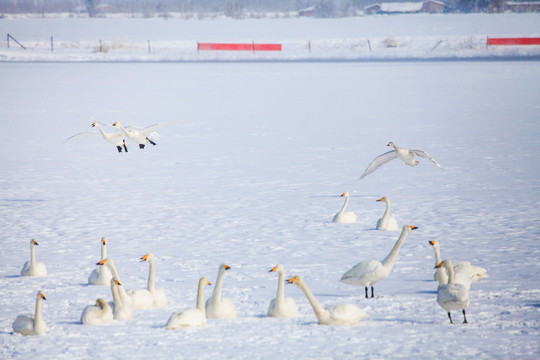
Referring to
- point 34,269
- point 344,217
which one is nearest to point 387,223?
point 344,217

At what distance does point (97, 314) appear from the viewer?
20.2ft

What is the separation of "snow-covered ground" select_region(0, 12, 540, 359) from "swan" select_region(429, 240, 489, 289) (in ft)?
0.32

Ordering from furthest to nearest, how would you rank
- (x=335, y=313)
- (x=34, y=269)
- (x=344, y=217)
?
(x=344, y=217), (x=34, y=269), (x=335, y=313)

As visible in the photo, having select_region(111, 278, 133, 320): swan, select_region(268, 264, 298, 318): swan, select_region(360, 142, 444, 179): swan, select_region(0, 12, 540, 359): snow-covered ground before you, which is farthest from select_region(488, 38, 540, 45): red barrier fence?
select_region(111, 278, 133, 320): swan

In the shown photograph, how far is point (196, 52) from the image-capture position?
51.1 meters

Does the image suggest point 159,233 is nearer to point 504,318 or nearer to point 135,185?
point 135,185

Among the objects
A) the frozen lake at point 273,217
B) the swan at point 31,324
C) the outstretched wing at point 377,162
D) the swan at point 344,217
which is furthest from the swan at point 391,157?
the swan at point 31,324

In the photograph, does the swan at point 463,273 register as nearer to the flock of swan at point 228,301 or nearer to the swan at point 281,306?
the flock of swan at point 228,301

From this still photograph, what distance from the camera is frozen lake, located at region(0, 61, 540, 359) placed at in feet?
19.6

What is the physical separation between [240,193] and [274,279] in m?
4.50

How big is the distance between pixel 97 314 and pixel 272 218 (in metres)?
4.34

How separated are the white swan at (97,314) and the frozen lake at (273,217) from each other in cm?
8

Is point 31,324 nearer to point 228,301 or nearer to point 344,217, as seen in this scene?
point 228,301

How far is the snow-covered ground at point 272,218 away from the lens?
5965 millimetres
